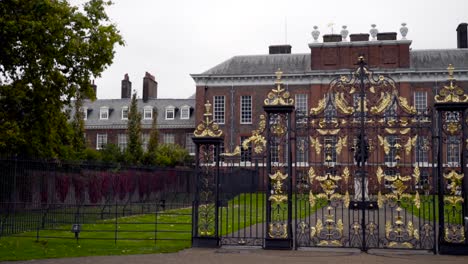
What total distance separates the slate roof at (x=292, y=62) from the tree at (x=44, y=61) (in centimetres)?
2300

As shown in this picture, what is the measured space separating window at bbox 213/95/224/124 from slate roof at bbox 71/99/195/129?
688 centimetres

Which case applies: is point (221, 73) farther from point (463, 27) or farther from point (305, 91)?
point (463, 27)

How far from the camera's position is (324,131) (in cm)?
1263

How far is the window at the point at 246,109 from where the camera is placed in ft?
142

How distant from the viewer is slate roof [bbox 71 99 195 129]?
168 feet

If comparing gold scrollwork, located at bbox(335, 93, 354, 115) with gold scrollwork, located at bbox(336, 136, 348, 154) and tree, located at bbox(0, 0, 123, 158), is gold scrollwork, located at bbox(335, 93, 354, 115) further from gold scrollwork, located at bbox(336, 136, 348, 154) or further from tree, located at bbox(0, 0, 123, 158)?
tree, located at bbox(0, 0, 123, 158)

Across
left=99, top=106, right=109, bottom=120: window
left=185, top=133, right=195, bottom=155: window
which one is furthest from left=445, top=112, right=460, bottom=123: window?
left=99, top=106, right=109, bottom=120: window

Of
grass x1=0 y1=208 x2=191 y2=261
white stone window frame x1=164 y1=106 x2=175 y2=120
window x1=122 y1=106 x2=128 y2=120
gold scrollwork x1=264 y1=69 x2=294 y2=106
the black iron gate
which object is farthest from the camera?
window x1=122 y1=106 x2=128 y2=120

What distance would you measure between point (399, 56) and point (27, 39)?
99.9 ft

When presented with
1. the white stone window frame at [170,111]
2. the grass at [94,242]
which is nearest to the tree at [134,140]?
the white stone window frame at [170,111]

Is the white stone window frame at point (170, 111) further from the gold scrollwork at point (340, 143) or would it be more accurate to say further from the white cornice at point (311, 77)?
the gold scrollwork at point (340, 143)

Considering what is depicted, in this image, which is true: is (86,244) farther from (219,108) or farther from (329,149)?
(219,108)

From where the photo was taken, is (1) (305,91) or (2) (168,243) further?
(1) (305,91)

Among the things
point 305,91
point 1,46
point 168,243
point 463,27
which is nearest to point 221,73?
point 305,91
